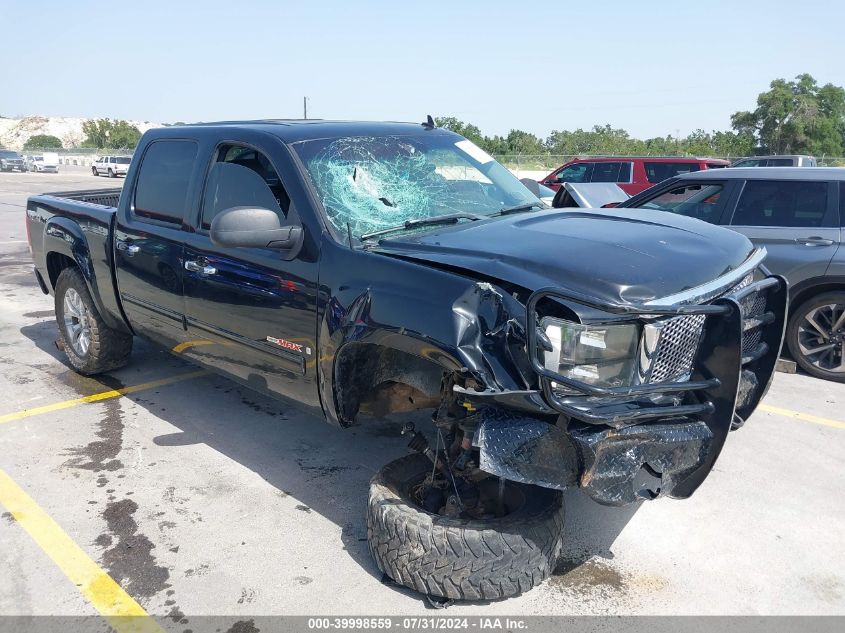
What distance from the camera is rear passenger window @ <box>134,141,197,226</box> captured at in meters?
4.36

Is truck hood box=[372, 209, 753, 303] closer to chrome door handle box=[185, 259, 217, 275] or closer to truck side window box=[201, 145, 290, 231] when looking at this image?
truck side window box=[201, 145, 290, 231]

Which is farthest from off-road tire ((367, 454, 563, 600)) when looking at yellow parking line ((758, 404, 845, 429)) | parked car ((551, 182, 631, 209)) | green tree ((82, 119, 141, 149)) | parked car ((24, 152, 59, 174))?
green tree ((82, 119, 141, 149))

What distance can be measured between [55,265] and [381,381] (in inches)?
160

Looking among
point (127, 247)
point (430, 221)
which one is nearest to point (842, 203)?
point (430, 221)

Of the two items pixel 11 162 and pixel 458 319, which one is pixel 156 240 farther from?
pixel 11 162

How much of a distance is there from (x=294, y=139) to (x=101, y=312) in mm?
2493

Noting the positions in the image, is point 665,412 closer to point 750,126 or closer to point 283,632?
point 283,632

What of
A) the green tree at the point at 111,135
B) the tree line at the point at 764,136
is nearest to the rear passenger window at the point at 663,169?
the tree line at the point at 764,136

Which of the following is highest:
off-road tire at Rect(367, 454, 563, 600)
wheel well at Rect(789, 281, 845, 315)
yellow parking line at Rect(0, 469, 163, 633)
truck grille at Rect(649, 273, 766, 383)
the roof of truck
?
the roof of truck

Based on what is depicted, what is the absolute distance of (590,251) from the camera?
9.60ft

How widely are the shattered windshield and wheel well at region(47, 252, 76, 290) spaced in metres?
3.18

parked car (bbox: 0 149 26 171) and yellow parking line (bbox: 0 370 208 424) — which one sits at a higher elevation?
parked car (bbox: 0 149 26 171)

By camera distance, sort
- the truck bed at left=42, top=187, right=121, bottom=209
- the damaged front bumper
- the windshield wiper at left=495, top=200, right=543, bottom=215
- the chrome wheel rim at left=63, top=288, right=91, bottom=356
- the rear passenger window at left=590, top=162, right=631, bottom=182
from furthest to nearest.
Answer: the rear passenger window at left=590, top=162, right=631, bottom=182
the truck bed at left=42, top=187, right=121, bottom=209
the chrome wheel rim at left=63, top=288, right=91, bottom=356
the windshield wiper at left=495, top=200, right=543, bottom=215
the damaged front bumper

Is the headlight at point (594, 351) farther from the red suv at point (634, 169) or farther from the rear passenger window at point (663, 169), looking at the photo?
the rear passenger window at point (663, 169)
